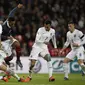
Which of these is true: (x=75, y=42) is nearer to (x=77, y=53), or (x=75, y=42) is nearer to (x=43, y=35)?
(x=77, y=53)

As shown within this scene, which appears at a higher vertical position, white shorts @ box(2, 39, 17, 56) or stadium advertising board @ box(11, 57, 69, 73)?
white shorts @ box(2, 39, 17, 56)

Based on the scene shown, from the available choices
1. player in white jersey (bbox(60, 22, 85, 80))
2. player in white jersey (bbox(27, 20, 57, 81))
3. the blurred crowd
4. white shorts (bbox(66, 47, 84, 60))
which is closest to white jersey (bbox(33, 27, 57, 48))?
player in white jersey (bbox(27, 20, 57, 81))

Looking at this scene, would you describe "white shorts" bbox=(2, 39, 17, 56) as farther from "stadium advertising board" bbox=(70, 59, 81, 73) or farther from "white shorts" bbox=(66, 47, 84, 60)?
"stadium advertising board" bbox=(70, 59, 81, 73)

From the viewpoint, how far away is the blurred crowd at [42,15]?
87.7 ft

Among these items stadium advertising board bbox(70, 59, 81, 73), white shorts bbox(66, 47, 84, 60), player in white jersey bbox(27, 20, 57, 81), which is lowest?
stadium advertising board bbox(70, 59, 81, 73)

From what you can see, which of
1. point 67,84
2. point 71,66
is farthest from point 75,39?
point 71,66

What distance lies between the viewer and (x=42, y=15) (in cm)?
2881

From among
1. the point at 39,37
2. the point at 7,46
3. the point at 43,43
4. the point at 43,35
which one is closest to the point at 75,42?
the point at 43,43

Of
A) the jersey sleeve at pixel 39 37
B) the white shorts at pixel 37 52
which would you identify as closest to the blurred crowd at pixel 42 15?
the white shorts at pixel 37 52

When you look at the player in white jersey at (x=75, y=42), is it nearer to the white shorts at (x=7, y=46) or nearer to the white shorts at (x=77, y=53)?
the white shorts at (x=77, y=53)

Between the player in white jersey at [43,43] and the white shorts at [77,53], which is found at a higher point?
the player in white jersey at [43,43]

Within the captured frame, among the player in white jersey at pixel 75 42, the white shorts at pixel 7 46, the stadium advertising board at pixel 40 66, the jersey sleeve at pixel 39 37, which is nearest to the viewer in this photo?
the white shorts at pixel 7 46

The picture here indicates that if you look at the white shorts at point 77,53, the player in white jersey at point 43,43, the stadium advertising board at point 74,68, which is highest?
the player in white jersey at point 43,43

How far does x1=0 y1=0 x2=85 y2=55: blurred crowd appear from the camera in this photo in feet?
87.7
